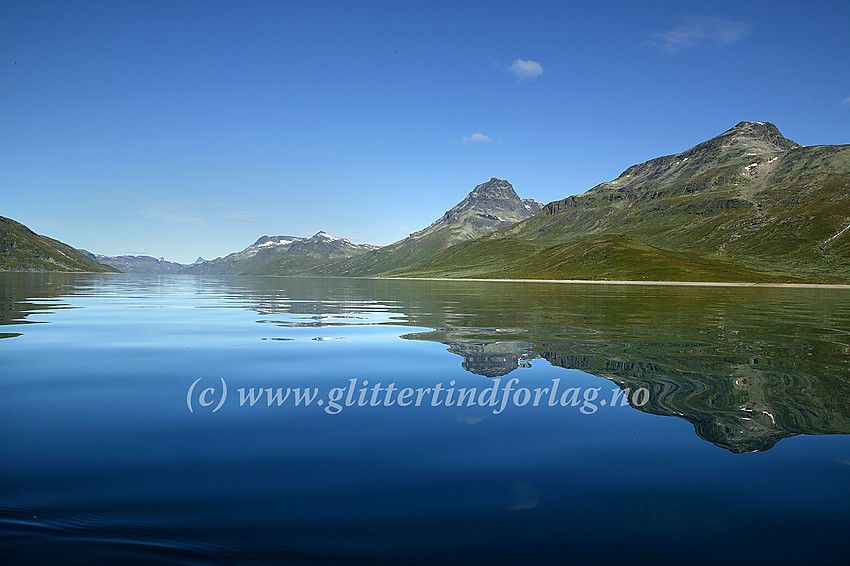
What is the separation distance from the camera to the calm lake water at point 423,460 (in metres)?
5.79

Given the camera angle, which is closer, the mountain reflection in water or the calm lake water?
the calm lake water

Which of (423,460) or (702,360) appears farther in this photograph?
(702,360)

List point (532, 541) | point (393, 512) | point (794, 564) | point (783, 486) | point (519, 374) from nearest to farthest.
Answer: point (794, 564), point (532, 541), point (393, 512), point (783, 486), point (519, 374)

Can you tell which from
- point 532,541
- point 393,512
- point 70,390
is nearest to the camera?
point 532,541

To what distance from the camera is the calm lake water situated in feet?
19.0

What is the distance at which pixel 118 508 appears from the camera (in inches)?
258

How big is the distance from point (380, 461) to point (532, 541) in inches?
130

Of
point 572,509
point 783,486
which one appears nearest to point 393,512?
point 572,509

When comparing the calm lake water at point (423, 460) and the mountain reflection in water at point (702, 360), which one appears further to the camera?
the mountain reflection in water at point (702, 360)

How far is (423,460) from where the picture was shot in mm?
8484

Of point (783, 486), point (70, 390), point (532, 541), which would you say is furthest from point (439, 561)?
point (70, 390)

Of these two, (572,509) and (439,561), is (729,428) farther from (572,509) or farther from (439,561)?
(439,561)

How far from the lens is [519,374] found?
52.5ft

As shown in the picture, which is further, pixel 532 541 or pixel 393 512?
pixel 393 512
